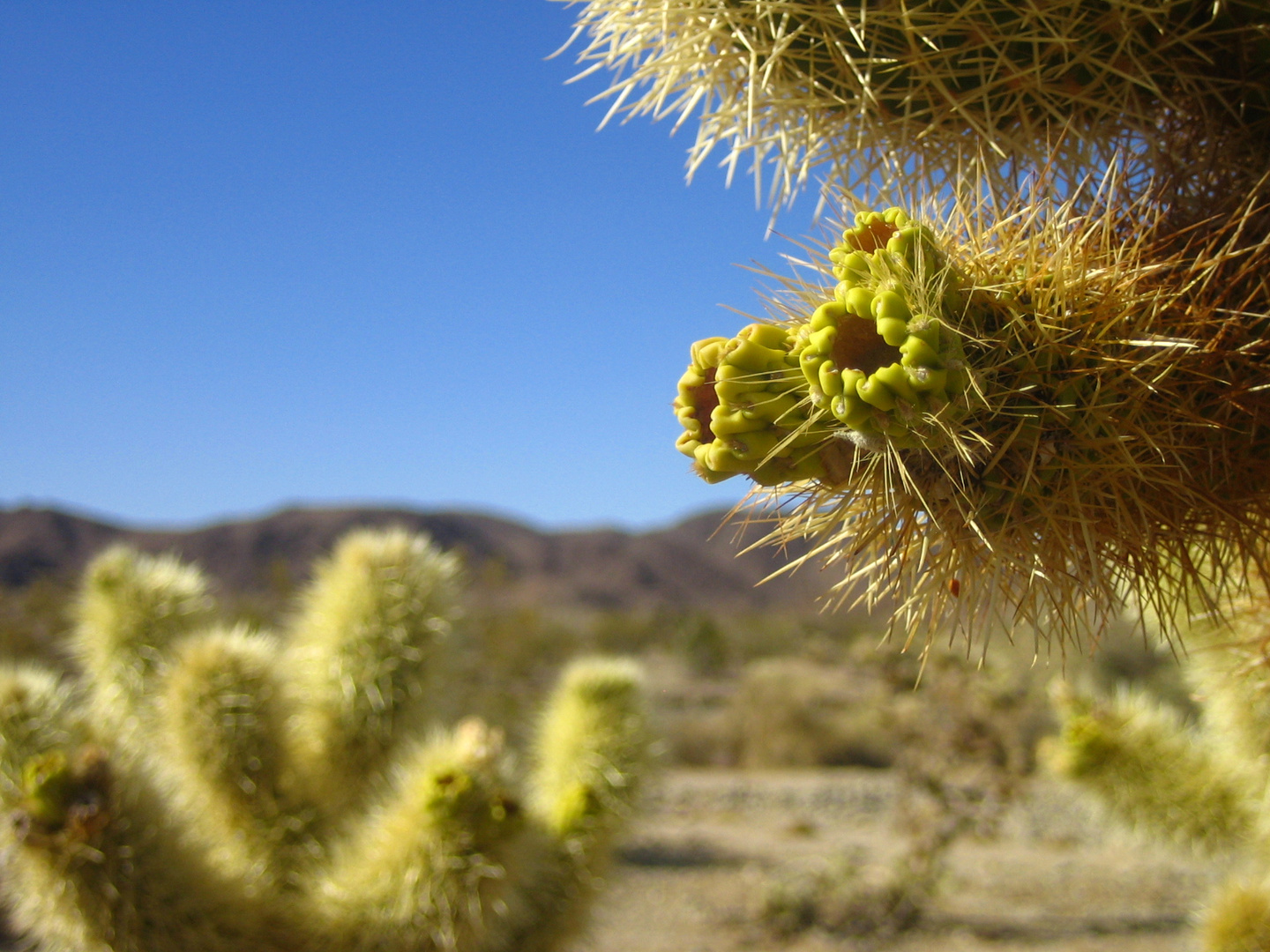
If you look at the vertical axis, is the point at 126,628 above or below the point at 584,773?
above

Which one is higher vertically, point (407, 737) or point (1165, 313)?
point (1165, 313)

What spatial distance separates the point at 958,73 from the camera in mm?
1535

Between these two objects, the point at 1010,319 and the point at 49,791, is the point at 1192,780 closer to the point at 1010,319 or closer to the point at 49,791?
the point at 1010,319

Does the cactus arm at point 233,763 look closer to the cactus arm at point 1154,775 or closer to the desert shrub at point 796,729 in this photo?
the cactus arm at point 1154,775

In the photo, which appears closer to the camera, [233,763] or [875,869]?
[233,763]

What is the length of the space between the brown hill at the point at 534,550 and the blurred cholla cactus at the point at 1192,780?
1669 inches

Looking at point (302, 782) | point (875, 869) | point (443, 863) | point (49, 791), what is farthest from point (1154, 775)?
point (875, 869)

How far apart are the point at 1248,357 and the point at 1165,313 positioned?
0.14 metres

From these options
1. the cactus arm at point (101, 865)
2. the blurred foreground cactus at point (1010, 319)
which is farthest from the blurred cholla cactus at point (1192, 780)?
the cactus arm at point (101, 865)

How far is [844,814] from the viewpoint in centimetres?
1207

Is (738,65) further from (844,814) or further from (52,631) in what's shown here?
(52,631)

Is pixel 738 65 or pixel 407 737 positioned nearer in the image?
pixel 738 65

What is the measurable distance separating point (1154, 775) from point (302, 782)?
12.2ft

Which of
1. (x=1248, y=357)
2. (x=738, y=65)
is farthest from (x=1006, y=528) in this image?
(x=738, y=65)
